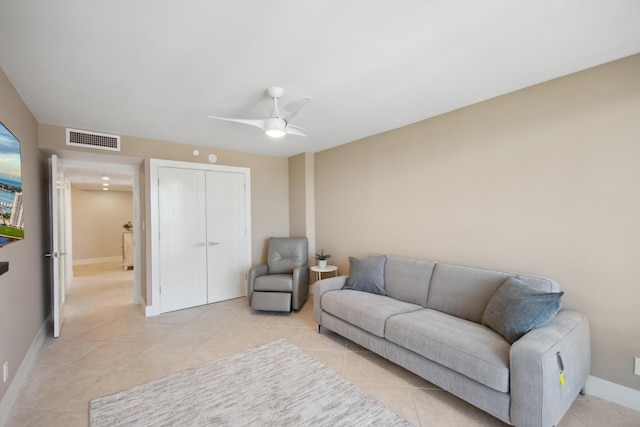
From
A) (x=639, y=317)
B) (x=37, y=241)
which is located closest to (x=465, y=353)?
(x=639, y=317)

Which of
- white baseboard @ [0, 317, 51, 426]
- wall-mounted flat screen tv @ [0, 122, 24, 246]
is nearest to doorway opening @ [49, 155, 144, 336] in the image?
white baseboard @ [0, 317, 51, 426]

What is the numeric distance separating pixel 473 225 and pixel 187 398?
9.72 ft

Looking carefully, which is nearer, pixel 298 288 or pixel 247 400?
pixel 247 400

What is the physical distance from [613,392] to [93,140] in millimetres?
5638

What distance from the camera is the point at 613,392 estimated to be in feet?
6.63

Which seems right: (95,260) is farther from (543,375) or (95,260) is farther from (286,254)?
(543,375)

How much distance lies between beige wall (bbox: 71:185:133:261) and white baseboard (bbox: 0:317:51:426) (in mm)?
5914

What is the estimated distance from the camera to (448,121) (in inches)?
119

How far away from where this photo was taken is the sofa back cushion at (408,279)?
290 centimetres

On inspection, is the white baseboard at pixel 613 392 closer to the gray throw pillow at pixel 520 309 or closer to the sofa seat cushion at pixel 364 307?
the gray throw pillow at pixel 520 309

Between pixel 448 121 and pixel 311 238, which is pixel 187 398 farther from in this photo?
pixel 448 121

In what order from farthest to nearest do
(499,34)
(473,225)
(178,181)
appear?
1. (178,181)
2. (473,225)
3. (499,34)

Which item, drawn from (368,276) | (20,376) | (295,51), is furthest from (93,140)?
(368,276)

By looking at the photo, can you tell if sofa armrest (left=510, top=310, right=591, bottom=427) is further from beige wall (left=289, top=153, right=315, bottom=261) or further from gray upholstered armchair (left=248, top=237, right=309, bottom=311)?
beige wall (left=289, top=153, right=315, bottom=261)
